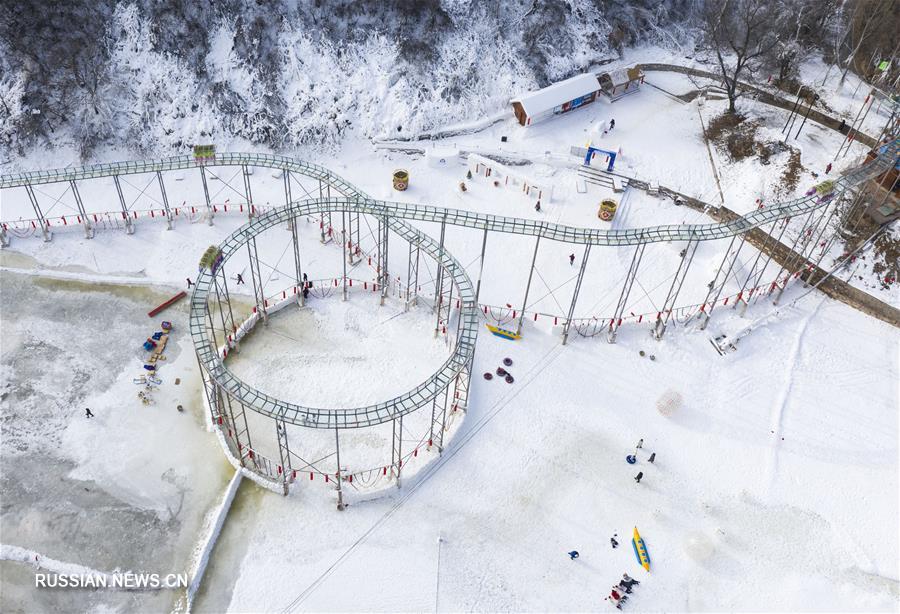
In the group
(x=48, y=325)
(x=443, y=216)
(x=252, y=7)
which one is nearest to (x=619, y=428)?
(x=443, y=216)

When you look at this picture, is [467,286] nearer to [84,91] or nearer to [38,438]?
[38,438]

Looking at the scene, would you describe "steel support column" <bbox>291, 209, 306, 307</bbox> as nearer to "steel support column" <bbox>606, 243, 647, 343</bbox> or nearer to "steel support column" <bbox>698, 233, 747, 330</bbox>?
"steel support column" <bbox>606, 243, 647, 343</bbox>

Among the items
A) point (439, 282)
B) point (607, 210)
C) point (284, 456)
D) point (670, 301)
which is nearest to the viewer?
point (284, 456)

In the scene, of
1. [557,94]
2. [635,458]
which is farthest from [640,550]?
[557,94]

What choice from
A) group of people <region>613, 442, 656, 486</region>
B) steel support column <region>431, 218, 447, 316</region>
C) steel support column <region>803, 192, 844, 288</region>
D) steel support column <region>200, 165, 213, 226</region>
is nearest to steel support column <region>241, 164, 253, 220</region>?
steel support column <region>200, 165, 213, 226</region>

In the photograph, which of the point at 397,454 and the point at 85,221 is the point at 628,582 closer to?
the point at 397,454

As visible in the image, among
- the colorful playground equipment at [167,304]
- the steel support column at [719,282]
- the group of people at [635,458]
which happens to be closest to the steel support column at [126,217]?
the colorful playground equipment at [167,304]
